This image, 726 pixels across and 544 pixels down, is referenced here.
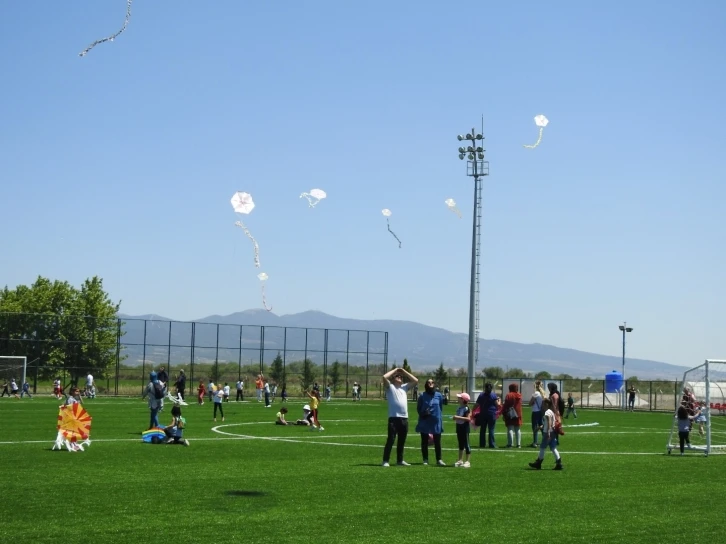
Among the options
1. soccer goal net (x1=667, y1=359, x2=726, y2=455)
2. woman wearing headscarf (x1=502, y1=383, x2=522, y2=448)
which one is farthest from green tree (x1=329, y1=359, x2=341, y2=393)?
woman wearing headscarf (x1=502, y1=383, x2=522, y2=448)

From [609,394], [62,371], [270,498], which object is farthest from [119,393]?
[270,498]

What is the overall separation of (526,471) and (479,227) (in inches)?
1669

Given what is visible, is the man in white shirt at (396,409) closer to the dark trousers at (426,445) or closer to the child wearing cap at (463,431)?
the dark trousers at (426,445)

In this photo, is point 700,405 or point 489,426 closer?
point 489,426

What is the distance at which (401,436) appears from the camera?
19875 millimetres

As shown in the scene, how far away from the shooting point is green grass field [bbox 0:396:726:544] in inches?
458

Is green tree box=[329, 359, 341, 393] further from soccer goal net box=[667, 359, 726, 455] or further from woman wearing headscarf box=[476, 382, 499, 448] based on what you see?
woman wearing headscarf box=[476, 382, 499, 448]

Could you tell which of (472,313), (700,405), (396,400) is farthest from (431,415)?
(472,313)

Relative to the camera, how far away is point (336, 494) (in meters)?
14.9

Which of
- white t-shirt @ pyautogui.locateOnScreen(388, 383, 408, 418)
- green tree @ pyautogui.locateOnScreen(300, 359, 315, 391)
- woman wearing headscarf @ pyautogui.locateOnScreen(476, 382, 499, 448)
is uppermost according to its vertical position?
white t-shirt @ pyautogui.locateOnScreen(388, 383, 408, 418)

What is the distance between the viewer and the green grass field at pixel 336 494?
1162 cm

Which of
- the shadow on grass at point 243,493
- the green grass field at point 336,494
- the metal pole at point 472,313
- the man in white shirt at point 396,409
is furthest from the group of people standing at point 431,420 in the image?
the metal pole at point 472,313

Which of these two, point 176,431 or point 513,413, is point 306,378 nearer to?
point 513,413

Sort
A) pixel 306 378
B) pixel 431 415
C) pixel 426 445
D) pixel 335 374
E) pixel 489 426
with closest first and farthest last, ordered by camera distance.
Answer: pixel 431 415, pixel 426 445, pixel 489 426, pixel 306 378, pixel 335 374
